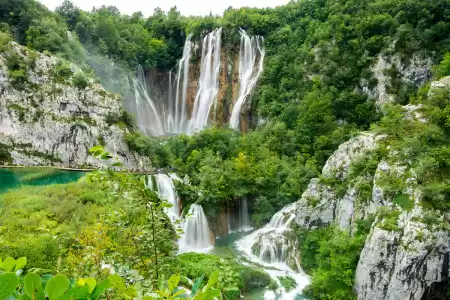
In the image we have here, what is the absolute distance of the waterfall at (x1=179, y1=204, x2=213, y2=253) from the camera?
15.9 metres

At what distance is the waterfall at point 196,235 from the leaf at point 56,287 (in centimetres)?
1473

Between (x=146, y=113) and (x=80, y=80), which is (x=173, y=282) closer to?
(x=80, y=80)

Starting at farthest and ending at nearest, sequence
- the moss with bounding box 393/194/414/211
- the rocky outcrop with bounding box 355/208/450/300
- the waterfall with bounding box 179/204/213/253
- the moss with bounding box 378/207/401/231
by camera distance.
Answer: the waterfall with bounding box 179/204/213/253
the moss with bounding box 393/194/414/211
the moss with bounding box 378/207/401/231
the rocky outcrop with bounding box 355/208/450/300

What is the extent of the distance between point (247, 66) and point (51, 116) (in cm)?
1491

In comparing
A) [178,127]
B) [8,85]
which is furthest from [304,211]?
[8,85]

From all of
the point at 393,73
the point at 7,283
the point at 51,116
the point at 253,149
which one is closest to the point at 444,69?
the point at 393,73

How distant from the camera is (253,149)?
20.6m

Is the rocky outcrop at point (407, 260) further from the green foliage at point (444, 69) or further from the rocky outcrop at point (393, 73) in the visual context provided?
the rocky outcrop at point (393, 73)

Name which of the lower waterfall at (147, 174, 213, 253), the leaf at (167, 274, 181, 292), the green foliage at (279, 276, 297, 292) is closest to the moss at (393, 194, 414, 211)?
the green foliage at (279, 276, 297, 292)

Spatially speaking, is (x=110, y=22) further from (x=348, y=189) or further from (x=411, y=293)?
(x=411, y=293)

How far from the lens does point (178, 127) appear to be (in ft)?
103

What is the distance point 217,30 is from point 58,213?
72.0 feet

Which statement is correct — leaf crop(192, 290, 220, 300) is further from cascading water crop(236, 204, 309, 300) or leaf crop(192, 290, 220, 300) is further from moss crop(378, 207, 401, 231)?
cascading water crop(236, 204, 309, 300)

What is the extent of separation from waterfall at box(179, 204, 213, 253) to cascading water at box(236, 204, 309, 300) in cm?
145
